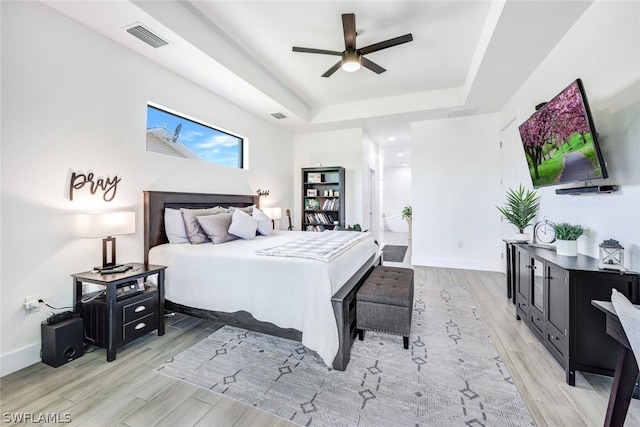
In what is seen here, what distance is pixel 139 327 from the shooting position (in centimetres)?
233

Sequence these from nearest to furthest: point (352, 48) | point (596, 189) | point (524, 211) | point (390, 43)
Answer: point (596, 189), point (390, 43), point (352, 48), point (524, 211)

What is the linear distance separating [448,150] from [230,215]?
4312mm

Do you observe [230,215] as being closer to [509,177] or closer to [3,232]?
[3,232]

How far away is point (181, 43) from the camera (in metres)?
2.71

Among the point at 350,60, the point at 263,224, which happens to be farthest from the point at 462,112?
the point at 263,224

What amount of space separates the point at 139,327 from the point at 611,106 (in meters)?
4.22

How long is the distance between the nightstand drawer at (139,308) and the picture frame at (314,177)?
13.1 ft

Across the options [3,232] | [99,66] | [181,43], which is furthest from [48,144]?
[181,43]

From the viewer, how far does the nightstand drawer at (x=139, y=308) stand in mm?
2223

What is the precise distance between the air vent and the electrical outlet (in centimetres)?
253

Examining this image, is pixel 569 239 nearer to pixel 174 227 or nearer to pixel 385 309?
pixel 385 309

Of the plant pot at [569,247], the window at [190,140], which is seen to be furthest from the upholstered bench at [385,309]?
the window at [190,140]

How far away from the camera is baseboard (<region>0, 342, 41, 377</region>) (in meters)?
1.95

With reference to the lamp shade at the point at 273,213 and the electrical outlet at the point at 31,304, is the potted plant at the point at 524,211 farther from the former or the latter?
the electrical outlet at the point at 31,304
